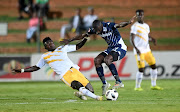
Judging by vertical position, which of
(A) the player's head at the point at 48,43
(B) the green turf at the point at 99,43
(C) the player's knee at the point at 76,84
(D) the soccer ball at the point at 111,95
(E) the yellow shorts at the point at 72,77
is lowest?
(D) the soccer ball at the point at 111,95

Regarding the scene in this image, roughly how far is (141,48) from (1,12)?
589 inches

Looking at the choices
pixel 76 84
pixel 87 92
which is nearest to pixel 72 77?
pixel 76 84

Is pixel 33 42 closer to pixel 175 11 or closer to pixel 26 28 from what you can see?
pixel 26 28

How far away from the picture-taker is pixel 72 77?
9688 millimetres

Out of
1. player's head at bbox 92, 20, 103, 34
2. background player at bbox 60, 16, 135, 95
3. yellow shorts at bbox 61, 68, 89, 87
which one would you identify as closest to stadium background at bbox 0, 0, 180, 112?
background player at bbox 60, 16, 135, 95

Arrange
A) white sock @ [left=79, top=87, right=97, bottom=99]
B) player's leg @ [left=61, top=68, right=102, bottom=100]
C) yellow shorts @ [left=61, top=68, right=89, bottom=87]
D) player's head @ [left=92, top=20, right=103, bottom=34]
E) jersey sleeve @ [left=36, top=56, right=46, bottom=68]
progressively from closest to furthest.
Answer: white sock @ [left=79, top=87, right=97, bottom=99]
player's leg @ [left=61, top=68, right=102, bottom=100]
yellow shorts @ [left=61, top=68, right=89, bottom=87]
jersey sleeve @ [left=36, top=56, right=46, bottom=68]
player's head @ [left=92, top=20, right=103, bottom=34]

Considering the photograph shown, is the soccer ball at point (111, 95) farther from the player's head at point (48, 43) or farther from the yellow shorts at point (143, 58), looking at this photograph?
the yellow shorts at point (143, 58)

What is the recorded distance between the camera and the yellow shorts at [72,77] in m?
9.69

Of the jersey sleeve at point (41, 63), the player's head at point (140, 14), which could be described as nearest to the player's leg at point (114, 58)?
the jersey sleeve at point (41, 63)

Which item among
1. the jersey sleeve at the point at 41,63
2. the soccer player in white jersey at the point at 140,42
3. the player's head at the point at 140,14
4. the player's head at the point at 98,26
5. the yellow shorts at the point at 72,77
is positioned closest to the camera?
the yellow shorts at the point at 72,77

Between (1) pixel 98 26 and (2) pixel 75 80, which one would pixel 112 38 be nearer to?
(1) pixel 98 26

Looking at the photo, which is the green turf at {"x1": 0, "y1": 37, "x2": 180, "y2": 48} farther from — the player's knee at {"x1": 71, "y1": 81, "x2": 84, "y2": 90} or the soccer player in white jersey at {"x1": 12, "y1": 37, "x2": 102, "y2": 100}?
the player's knee at {"x1": 71, "y1": 81, "x2": 84, "y2": 90}

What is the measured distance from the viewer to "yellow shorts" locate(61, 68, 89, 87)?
31.8 ft

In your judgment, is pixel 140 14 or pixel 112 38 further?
pixel 140 14
